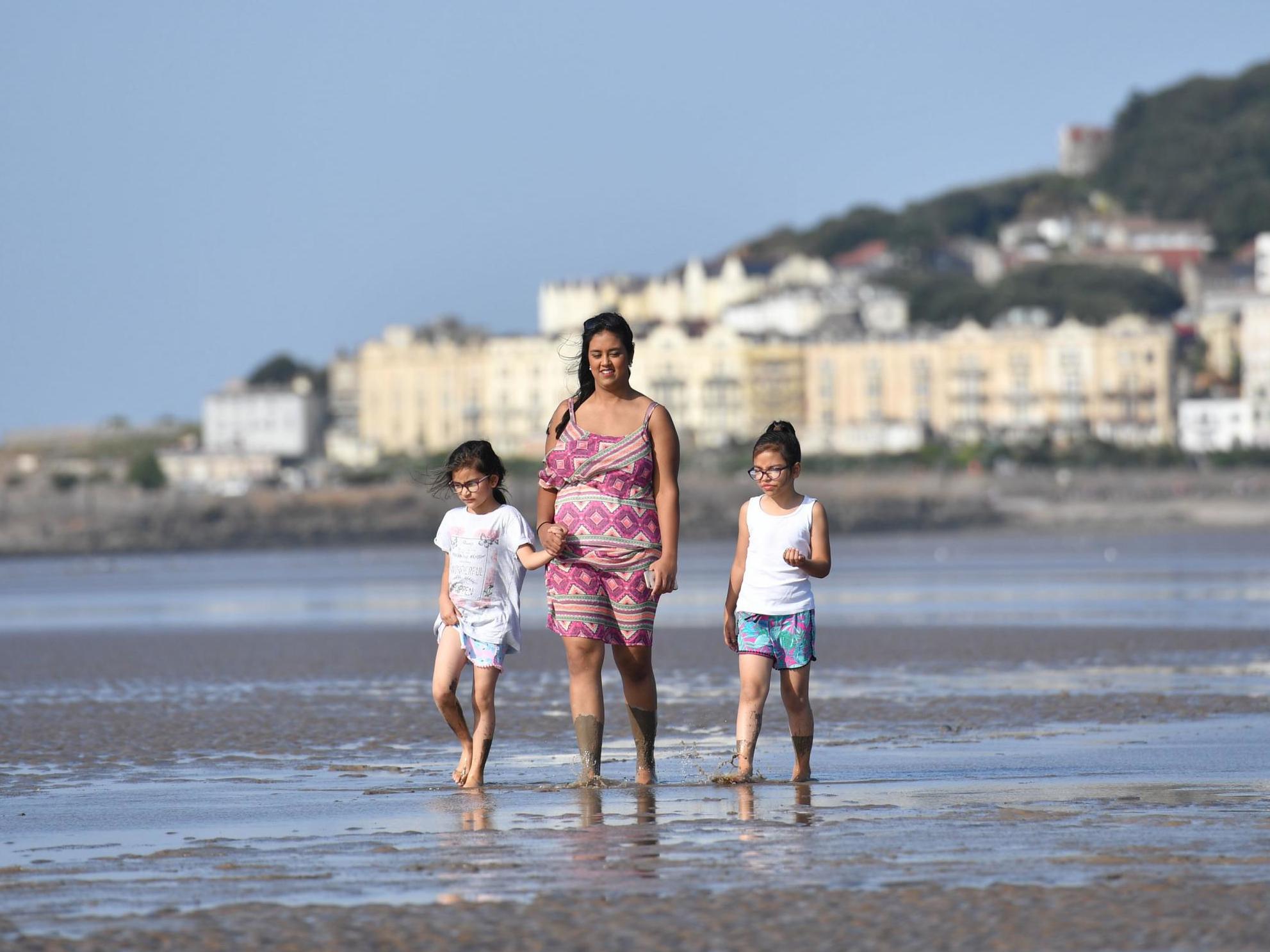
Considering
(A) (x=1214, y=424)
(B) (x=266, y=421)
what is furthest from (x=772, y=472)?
(B) (x=266, y=421)

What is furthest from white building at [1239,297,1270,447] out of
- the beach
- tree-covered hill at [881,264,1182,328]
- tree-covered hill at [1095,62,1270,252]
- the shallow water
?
the beach

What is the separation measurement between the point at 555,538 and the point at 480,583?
0.58m

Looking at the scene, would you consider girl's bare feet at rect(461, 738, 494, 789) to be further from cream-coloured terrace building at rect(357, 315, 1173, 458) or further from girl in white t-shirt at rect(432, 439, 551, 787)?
cream-coloured terrace building at rect(357, 315, 1173, 458)

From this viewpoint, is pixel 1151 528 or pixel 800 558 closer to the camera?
pixel 800 558

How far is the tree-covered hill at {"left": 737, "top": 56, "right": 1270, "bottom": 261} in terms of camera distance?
174125mm

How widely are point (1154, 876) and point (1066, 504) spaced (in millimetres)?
77089

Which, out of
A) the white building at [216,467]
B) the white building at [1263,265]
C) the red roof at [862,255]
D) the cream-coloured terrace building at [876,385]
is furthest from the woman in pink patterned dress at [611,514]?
the red roof at [862,255]

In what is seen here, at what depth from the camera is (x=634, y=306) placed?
487ft

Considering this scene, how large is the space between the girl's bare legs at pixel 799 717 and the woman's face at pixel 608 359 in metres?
1.24

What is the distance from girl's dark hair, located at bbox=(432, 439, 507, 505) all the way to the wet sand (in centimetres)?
111

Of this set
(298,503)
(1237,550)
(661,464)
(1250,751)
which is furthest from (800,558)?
A: (298,503)

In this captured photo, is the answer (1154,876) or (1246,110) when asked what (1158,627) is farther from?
(1246,110)

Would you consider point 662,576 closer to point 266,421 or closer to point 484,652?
point 484,652

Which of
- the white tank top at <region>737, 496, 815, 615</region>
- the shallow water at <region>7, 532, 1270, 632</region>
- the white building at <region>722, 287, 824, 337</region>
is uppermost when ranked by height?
the white building at <region>722, 287, 824, 337</region>
